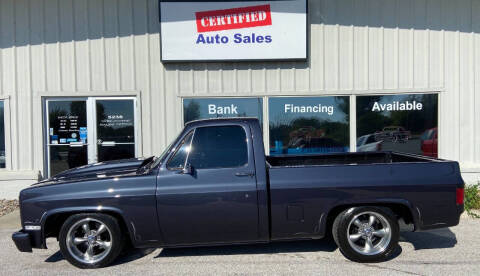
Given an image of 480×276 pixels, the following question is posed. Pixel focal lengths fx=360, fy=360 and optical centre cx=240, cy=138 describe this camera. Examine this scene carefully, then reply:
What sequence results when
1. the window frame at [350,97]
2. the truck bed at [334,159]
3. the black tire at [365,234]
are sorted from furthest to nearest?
the window frame at [350,97], the truck bed at [334,159], the black tire at [365,234]

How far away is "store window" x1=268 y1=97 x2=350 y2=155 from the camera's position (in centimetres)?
862

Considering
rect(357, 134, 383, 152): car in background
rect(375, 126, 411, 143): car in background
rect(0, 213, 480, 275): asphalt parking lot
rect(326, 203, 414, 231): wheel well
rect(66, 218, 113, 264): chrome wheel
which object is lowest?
rect(0, 213, 480, 275): asphalt parking lot

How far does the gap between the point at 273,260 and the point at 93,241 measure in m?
2.23

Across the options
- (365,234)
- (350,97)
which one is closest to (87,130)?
(350,97)

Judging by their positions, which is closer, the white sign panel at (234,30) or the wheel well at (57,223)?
the wheel well at (57,223)

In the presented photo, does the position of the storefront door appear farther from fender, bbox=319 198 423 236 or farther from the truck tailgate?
fender, bbox=319 198 423 236

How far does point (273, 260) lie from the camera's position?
4562mm

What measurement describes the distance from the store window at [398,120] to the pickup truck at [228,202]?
433cm

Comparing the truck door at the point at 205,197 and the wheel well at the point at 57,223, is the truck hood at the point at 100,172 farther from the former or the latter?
the truck door at the point at 205,197

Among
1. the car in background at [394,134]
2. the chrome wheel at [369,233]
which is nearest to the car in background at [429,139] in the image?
the car in background at [394,134]

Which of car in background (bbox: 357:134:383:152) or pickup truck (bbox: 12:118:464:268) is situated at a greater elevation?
car in background (bbox: 357:134:383:152)

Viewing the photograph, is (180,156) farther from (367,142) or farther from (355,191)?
(367,142)

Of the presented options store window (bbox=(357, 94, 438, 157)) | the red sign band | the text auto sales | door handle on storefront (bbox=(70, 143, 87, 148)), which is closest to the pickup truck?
door handle on storefront (bbox=(70, 143, 87, 148))

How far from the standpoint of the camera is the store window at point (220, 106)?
858 cm
